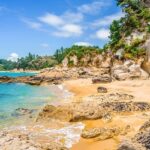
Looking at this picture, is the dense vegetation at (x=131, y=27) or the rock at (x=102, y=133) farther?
the dense vegetation at (x=131, y=27)

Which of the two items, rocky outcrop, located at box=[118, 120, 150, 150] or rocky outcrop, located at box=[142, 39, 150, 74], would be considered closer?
rocky outcrop, located at box=[118, 120, 150, 150]

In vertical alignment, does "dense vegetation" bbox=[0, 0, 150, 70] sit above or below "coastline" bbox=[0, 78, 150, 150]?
above

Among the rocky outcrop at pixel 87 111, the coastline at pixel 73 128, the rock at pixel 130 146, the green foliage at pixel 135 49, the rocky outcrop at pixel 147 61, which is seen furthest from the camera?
the green foliage at pixel 135 49

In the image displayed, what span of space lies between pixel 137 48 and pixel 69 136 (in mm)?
40394

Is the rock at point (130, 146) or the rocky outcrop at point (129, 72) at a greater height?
the rocky outcrop at point (129, 72)

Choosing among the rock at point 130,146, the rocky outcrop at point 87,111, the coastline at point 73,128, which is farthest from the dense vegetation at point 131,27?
the rock at point 130,146

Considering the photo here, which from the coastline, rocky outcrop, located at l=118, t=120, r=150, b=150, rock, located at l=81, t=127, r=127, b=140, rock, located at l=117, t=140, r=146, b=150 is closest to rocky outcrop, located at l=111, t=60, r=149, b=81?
the coastline

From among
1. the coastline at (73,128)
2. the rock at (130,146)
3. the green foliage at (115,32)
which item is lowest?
the coastline at (73,128)

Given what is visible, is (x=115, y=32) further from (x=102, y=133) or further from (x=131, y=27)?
(x=102, y=133)

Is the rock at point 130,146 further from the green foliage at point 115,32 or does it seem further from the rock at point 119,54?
the green foliage at point 115,32

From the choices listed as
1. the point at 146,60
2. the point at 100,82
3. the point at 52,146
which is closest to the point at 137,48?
the point at 146,60

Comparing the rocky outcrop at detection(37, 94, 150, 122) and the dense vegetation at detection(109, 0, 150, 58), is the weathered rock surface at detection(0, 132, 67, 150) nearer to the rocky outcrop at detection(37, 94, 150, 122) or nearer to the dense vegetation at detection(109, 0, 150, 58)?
the rocky outcrop at detection(37, 94, 150, 122)

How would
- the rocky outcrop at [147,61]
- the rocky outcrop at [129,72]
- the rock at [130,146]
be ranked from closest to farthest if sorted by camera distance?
the rock at [130,146], the rocky outcrop at [129,72], the rocky outcrop at [147,61]

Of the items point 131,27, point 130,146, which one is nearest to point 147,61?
point 131,27
